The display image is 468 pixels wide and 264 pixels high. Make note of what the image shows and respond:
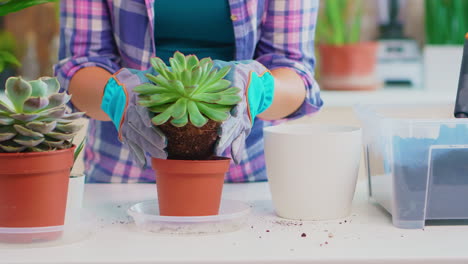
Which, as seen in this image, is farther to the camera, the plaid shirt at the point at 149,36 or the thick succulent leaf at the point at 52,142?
the plaid shirt at the point at 149,36

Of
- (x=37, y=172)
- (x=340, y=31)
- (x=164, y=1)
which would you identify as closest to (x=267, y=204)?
(x=37, y=172)

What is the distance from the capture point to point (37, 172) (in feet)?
2.66

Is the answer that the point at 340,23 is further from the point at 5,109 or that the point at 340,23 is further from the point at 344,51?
the point at 5,109

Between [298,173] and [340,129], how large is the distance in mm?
136

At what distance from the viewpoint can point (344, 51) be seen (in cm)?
269

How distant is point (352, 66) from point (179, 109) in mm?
1964

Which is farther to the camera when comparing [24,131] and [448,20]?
[448,20]

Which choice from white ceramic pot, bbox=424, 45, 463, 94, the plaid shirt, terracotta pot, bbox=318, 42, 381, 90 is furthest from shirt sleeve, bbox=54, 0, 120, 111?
white ceramic pot, bbox=424, 45, 463, 94

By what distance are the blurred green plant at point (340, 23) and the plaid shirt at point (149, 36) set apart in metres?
1.42

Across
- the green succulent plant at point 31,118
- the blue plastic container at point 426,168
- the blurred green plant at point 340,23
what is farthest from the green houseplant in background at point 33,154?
the blurred green plant at point 340,23

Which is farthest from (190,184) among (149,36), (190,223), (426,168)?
(149,36)

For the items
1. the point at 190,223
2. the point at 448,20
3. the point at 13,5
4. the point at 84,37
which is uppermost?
the point at 13,5

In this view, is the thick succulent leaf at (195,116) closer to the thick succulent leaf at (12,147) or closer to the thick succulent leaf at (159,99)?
the thick succulent leaf at (159,99)

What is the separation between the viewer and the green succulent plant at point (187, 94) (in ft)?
2.65
